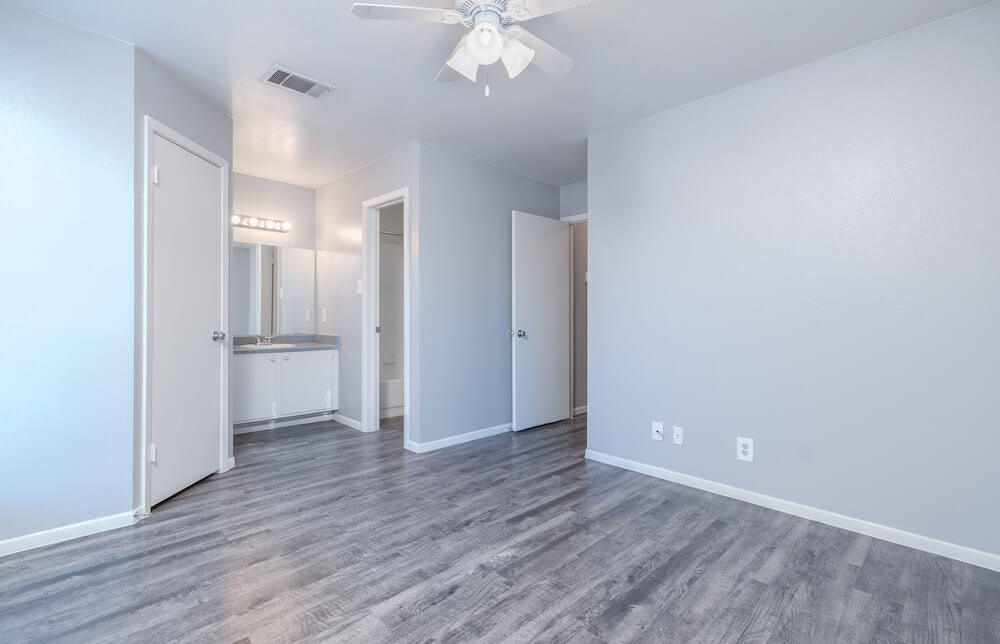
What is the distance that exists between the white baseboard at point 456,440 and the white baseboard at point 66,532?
175cm

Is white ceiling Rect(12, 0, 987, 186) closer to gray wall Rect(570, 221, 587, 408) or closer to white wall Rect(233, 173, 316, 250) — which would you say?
white wall Rect(233, 173, 316, 250)

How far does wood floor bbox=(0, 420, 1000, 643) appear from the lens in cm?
160

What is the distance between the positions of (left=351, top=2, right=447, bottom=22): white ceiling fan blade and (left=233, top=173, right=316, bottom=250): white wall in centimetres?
344

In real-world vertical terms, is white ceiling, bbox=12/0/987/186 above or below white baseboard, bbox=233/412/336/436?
above

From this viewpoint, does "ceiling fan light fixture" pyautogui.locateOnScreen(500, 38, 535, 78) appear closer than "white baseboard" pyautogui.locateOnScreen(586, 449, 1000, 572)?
Yes

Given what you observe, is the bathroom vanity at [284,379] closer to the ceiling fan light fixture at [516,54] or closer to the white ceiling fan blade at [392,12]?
the white ceiling fan blade at [392,12]

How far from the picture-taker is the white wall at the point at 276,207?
14.9 ft

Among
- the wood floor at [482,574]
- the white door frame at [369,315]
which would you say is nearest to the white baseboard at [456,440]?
the white door frame at [369,315]

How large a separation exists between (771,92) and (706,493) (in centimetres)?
233

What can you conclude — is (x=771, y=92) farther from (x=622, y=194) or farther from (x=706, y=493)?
(x=706, y=493)

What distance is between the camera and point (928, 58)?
7.16 ft

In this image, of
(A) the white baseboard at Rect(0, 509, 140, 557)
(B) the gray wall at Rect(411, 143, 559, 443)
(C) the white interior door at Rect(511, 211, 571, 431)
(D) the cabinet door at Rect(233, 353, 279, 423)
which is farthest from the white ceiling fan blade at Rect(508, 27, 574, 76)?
(D) the cabinet door at Rect(233, 353, 279, 423)

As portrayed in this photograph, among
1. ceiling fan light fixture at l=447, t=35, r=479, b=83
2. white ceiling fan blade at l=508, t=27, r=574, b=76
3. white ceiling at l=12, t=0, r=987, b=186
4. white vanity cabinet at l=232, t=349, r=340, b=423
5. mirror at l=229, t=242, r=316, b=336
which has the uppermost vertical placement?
white ceiling at l=12, t=0, r=987, b=186

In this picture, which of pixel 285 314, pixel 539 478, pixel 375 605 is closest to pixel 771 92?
pixel 539 478
